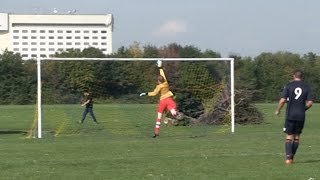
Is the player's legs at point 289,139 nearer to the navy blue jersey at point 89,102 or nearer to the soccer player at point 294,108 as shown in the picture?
the soccer player at point 294,108

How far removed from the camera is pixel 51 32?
515ft

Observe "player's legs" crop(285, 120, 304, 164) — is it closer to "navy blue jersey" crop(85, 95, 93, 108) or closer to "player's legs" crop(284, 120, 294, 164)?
"player's legs" crop(284, 120, 294, 164)

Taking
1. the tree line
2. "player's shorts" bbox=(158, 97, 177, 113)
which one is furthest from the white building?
"player's shorts" bbox=(158, 97, 177, 113)

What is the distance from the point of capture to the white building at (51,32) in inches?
6107

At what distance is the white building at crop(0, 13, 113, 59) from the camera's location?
155 metres

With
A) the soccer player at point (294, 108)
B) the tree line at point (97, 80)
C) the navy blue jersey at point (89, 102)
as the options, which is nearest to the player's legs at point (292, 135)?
the soccer player at point (294, 108)

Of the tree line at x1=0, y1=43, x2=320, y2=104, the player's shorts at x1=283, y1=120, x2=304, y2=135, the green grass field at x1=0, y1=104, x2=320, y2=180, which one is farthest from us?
the tree line at x1=0, y1=43, x2=320, y2=104

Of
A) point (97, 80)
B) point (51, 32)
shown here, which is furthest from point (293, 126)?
point (51, 32)

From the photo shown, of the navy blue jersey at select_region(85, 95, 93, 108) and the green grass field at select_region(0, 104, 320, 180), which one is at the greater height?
the navy blue jersey at select_region(85, 95, 93, 108)

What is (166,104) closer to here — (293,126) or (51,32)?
(293,126)

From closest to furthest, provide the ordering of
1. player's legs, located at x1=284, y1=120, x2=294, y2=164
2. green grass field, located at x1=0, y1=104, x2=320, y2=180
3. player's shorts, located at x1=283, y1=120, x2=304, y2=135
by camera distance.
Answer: green grass field, located at x1=0, y1=104, x2=320, y2=180 < player's legs, located at x1=284, y1=120, x2=294, y2=164 < player's shorts, located at x1=283, y1=120, x2=304, y2=135

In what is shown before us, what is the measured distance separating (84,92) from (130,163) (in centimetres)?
1963

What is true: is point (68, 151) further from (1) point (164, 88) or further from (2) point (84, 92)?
(2) point (84, 92)

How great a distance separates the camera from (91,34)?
520ft
